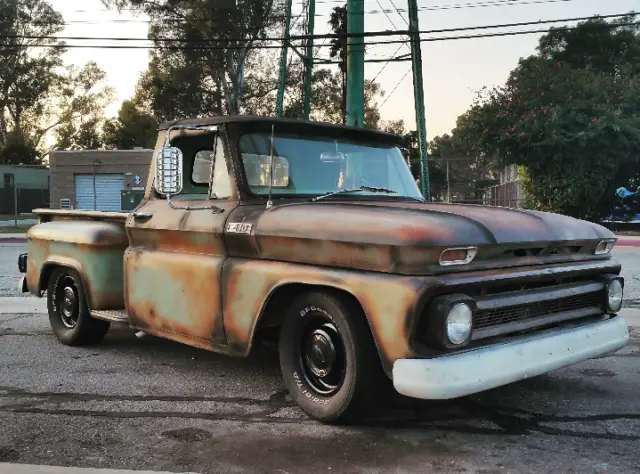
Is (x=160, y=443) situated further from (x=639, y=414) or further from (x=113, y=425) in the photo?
(x=639, y=414)

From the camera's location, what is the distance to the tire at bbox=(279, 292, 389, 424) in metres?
3.52

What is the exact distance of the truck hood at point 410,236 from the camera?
3.30 m

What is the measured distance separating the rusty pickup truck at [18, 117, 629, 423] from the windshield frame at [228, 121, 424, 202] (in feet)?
0.04

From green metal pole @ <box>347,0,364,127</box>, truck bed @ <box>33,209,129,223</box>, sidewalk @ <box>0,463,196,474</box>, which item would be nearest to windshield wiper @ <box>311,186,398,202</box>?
truck bed @ <box>33,209,129,223</box>

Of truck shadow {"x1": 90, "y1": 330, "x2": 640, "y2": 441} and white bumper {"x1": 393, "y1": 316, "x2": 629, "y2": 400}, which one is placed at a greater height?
white bumper {"x1": 393, "y1": 316, "x2": 629, "y2": 400}

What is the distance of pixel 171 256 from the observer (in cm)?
464

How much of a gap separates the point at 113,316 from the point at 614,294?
3.67 m

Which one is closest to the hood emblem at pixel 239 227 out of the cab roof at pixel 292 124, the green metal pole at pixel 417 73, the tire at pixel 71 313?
the cab roof at pixel 292 124

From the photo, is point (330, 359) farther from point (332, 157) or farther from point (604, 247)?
point (604, 247)

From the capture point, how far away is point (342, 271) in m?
3.58

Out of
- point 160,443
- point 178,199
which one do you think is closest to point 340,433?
point 160,443

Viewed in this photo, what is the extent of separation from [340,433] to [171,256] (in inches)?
71.1

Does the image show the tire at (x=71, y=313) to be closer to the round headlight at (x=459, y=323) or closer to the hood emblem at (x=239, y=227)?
the hood emblem at (x=239, y=227)

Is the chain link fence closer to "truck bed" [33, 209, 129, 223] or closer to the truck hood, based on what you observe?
"truck bed" [33, 209, 129, 223]
